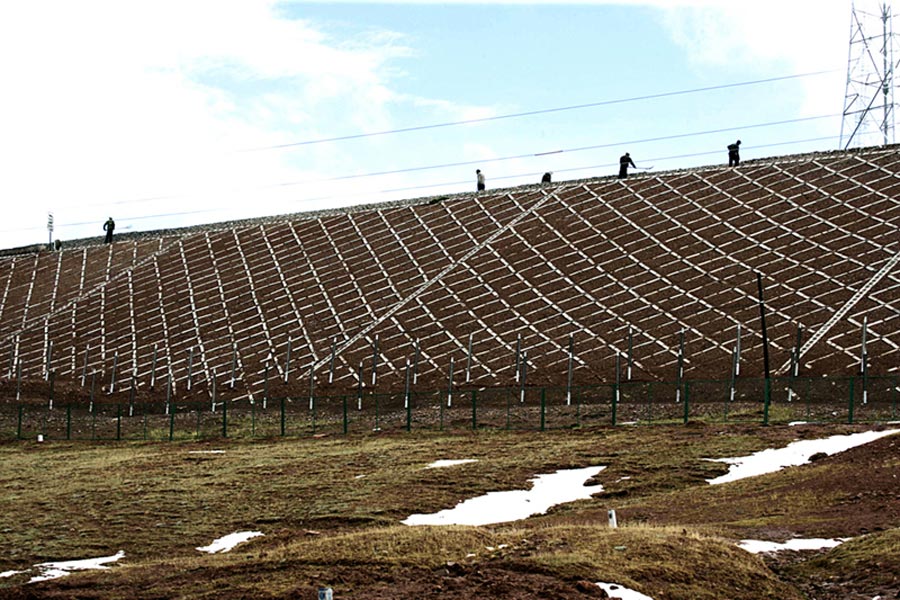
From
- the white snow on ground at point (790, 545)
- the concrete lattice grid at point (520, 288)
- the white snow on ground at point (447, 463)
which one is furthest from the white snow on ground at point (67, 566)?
the concrete lattice grid at point (520, 288)

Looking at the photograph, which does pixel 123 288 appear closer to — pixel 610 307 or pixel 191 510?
pixel 610 307

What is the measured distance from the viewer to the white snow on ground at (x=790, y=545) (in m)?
19.2

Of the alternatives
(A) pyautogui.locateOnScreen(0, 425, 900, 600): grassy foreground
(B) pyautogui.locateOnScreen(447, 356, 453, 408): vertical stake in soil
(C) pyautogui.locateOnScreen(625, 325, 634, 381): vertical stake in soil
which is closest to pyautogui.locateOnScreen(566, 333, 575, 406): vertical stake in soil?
(C) pyautogui.locateOnScreen(625, 325, 634, 381): vertical stake in soil

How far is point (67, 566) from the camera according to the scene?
22.5 metres

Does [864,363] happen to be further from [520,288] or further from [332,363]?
[332,363]

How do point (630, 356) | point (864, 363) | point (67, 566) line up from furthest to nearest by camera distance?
point (630, 356) < point (864, 363) < point (67, 566)

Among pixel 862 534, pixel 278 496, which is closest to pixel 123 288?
pixel 278 496

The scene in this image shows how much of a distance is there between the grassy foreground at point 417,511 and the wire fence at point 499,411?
2.34m

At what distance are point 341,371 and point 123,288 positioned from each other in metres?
27.7

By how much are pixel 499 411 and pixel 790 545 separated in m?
30.6

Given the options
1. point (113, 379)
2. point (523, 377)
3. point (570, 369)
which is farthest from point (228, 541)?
point (113, 379)

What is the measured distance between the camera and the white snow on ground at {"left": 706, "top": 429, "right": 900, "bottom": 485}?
3266 centimetres

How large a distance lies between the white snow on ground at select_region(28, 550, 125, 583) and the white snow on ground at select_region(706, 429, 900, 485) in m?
15.7

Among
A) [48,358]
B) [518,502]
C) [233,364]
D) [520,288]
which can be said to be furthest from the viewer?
[48,358]
